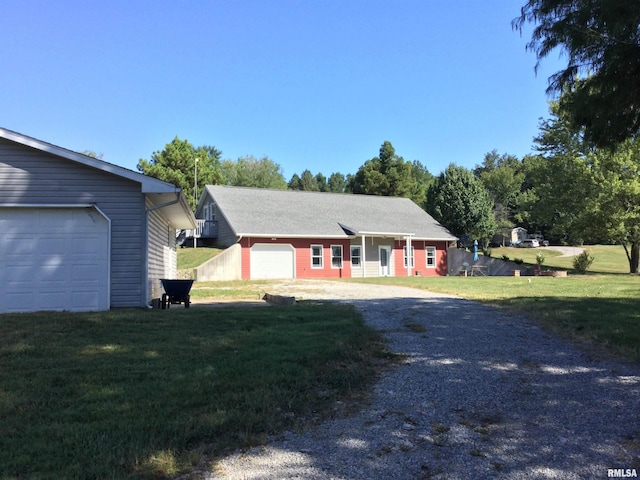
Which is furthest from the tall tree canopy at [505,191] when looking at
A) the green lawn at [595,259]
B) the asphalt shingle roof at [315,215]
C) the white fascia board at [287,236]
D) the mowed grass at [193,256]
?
the mowed grass at [193,256]

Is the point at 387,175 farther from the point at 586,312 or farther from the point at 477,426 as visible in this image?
the point at 477,426

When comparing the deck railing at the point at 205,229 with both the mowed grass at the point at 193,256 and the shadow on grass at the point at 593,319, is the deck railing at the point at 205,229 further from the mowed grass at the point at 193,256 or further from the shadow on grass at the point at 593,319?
the shadow on grass at the point at 593,319

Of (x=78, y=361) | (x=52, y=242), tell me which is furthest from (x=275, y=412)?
(x=52, y=242)

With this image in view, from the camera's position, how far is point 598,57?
705 centimetres

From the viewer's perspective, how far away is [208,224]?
31141 millimetres

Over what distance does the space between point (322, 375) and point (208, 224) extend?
2685 cm

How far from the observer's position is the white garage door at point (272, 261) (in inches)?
1053

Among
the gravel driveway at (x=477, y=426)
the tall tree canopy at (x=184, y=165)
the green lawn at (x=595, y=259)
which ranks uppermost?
the tall tree canopy at (x=184, y=165)

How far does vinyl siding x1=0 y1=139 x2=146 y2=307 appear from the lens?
424 inches

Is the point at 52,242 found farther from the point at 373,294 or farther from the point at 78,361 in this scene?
the point at 373,294

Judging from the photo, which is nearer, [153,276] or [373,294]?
[153,276]

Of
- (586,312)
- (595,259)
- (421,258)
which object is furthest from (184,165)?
(586,312)

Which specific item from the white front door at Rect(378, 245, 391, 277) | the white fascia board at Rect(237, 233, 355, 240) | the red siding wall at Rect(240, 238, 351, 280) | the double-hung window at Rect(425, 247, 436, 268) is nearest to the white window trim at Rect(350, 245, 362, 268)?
the red siding wall at Rect(240, 238, 351, 280)

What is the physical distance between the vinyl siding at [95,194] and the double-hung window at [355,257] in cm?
1962
